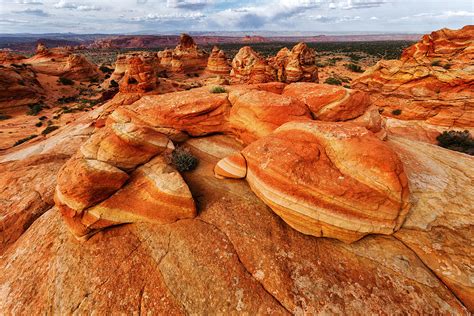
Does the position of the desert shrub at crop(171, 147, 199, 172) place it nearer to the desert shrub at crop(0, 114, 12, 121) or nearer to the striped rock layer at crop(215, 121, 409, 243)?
the striped rock layer at crop(215, 121, 409, 243)

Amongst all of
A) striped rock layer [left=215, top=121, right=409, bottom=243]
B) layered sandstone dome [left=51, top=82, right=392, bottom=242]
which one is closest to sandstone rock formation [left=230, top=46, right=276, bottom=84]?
layered sandstone dome [left=51, top=82, right=392, bottom=242]

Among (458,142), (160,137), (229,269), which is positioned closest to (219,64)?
(458,142)

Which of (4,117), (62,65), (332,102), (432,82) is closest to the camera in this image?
(332,102)

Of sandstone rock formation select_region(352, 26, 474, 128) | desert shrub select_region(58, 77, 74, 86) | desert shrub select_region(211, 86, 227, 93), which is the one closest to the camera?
desert shrub select_region(211, 86, 227, 93)

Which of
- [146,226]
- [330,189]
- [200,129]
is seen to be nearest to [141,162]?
[146,226]

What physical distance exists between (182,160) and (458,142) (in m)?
23.2

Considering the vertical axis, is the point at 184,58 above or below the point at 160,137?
above

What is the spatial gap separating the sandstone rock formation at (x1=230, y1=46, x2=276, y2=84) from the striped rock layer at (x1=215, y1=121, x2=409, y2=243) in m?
28.5

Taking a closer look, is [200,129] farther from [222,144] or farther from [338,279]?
[338,279]

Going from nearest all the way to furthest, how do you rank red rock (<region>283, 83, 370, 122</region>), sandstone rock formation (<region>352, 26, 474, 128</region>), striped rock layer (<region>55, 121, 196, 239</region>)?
striped rock layer (<region>55, 121, 196, 239</region>)
red rock (<region>283, 83, 370, 122</region>)
sandstone rock formation (<region>352, 26, 474, 128</region>)

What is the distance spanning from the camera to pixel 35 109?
126ft

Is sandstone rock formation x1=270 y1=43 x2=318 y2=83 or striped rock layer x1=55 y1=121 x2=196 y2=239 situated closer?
striped rock layer x1=55 y1=121 x2=196 y2=239

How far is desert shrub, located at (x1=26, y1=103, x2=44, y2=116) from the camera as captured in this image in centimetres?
3739

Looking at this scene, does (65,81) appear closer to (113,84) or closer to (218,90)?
(113,84)
